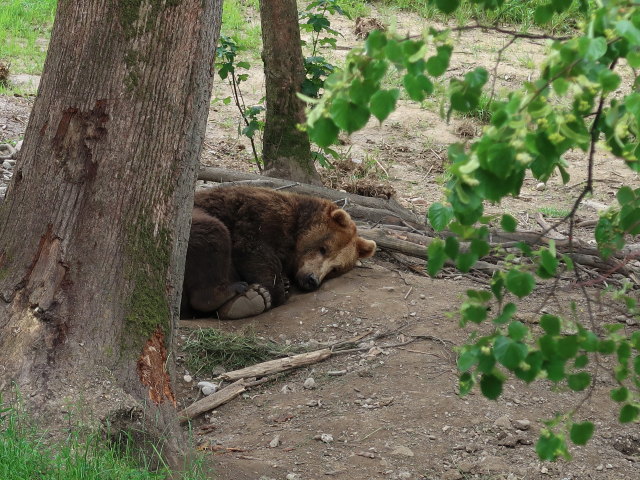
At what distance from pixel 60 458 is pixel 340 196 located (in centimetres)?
526

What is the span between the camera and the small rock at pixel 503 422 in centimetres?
493

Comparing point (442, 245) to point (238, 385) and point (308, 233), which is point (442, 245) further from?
point (308, 233)

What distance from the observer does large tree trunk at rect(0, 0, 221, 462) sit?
3896mm

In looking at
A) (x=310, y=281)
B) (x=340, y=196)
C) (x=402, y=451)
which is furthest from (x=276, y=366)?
(x=340, y=196)

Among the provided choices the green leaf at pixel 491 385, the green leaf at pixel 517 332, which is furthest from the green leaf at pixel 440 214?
the green leaf at pixel 491 385

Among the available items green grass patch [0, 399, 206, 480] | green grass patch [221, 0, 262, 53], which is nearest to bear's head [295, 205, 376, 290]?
green grass patch [0, 399, 206, 480]

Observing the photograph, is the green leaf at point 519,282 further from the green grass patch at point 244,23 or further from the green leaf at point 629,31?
the green grass patch at point 244,23

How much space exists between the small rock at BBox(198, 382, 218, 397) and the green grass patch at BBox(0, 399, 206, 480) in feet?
5.39

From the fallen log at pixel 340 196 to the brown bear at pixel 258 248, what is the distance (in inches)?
19.9

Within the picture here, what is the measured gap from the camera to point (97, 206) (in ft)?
13.1

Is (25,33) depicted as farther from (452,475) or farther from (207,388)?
(452,475)

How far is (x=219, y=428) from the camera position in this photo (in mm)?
5035

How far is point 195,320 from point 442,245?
461 cm

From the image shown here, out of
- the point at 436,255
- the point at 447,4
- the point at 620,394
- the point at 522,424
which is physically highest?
the point at 447,4
